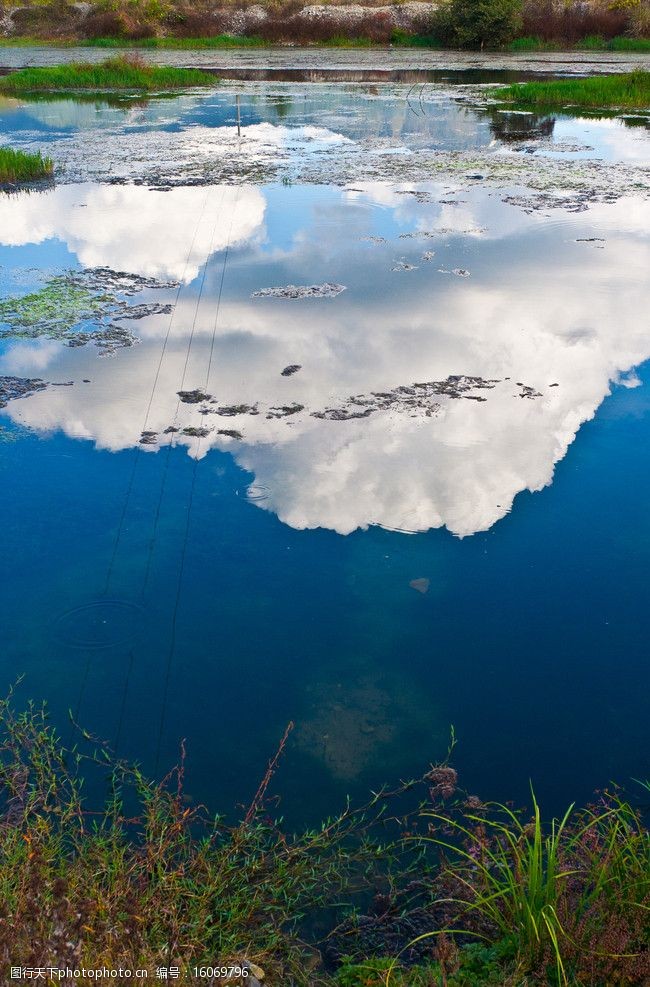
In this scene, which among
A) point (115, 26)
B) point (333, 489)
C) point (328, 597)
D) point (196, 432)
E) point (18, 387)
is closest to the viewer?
point (328, 597)

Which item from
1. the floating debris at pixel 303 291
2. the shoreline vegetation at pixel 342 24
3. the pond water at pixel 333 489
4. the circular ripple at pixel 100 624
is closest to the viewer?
the pond water at pixel 333 489

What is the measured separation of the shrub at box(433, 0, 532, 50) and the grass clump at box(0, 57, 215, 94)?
Result: 32.8ft

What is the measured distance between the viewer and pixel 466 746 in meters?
2.82

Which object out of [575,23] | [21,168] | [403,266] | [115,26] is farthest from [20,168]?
[575,23]

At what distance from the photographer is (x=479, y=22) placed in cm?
2491

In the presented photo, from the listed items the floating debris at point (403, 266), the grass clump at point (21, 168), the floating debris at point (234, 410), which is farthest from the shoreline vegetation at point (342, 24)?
the floating debris at point (234, 410)

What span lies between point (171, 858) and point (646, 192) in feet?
30.4

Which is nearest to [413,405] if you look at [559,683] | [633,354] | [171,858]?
[633,354]

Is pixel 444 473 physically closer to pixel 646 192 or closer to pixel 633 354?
pixel 633 354

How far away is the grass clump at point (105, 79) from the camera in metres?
18.6

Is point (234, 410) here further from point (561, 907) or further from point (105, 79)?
point (105, 79)

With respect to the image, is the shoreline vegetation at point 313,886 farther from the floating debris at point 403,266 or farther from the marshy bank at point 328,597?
the floating debris at point 403,266

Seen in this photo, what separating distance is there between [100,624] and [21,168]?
28.7ft

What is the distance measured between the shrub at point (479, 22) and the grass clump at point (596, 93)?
32.9 ft
